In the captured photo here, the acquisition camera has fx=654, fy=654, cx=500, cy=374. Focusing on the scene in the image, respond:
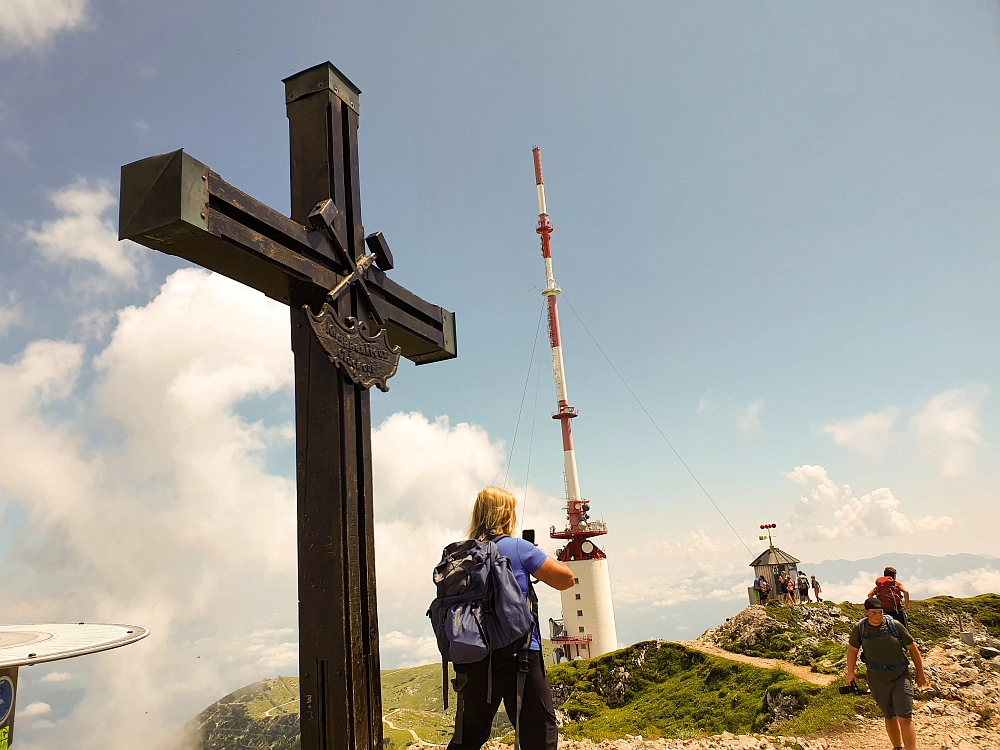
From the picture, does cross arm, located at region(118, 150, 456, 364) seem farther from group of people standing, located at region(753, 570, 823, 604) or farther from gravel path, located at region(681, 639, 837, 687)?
group of people standing, located at region(753, 570, 823, 604)

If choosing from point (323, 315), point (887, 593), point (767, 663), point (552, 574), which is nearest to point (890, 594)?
point (887, 593)

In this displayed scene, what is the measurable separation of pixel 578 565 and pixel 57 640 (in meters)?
38.4

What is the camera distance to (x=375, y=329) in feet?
12.9

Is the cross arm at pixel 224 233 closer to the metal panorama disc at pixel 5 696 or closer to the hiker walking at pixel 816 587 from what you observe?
the metal panorama disc at pixel 5 696

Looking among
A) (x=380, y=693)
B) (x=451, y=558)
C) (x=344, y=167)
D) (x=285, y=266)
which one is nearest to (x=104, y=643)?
(x=380, y=693)

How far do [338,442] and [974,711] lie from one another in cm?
963

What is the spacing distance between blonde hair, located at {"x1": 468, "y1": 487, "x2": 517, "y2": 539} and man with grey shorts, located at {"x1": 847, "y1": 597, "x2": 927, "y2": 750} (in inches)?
214

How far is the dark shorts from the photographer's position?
6668 millimetres

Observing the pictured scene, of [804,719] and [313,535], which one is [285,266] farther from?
[804,719]

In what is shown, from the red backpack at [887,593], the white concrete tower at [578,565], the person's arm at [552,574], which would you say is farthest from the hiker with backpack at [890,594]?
the white concrete tower at [578,565]

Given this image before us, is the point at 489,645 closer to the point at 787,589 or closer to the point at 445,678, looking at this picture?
the point at 445,678

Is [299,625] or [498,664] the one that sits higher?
[299,625]

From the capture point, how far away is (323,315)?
10.5 ft

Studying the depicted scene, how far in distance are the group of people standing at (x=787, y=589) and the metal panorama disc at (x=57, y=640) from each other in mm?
24507
